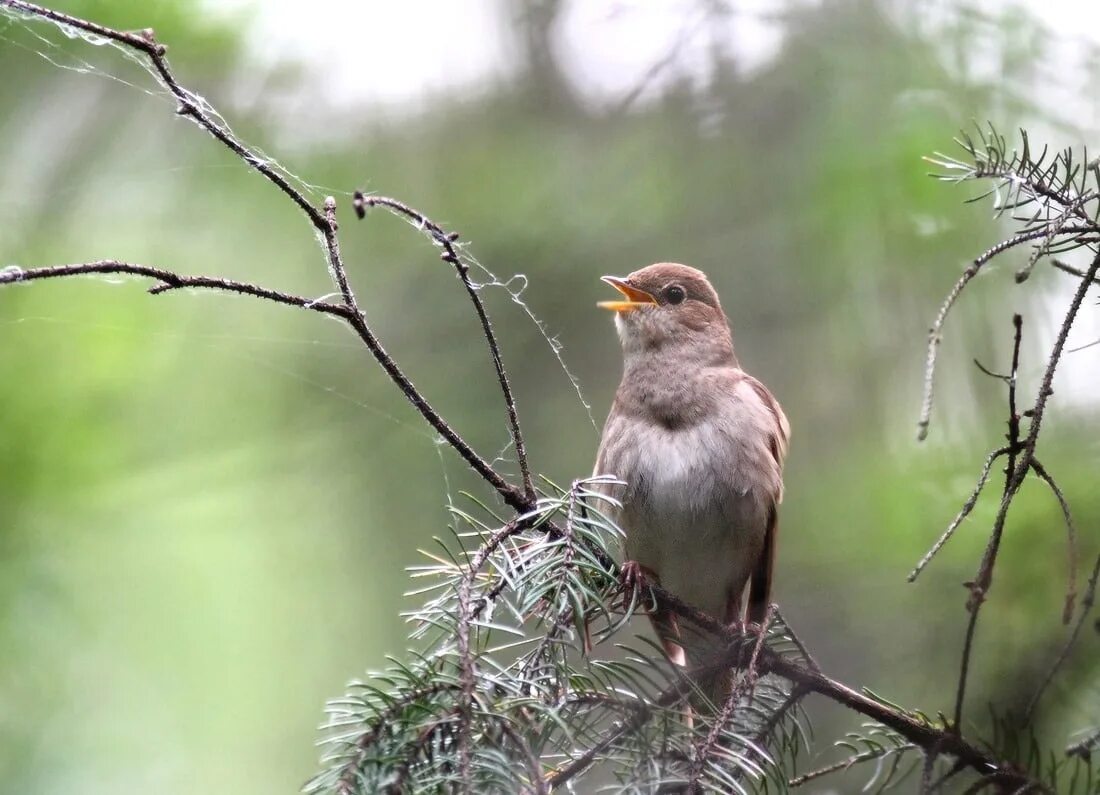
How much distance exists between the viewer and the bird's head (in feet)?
8.75

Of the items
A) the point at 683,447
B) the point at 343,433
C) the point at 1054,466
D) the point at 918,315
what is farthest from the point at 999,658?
the point at 343,433

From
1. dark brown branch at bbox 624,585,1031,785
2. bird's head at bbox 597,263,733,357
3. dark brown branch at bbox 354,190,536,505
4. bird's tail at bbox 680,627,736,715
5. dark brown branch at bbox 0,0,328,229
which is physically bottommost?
dark brown branch at bbox 624,585,1031,785

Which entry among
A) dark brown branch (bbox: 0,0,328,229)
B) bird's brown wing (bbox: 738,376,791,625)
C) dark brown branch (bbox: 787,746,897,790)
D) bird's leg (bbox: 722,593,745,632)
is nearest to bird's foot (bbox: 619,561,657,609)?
dark brown branch (bbox: 787,746,897,790)

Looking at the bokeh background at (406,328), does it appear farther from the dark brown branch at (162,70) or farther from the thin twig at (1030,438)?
the dark brown branch at (162,70)

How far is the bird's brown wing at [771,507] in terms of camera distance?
2.47 metres

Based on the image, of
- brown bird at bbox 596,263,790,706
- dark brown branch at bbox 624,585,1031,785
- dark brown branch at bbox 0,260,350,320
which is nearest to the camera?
dark brown branch at bbox 0,260,350,320

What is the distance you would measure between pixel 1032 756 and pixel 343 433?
2.31 meters

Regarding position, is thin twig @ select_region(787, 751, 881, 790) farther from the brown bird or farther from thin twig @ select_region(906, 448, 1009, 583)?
the brown bird

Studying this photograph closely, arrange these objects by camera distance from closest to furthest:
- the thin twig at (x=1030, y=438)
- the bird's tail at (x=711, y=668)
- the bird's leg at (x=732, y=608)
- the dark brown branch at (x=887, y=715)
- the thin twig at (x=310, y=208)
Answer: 1. the thin twig at (x=310, y=208)
2. the thin twig at (x=1030, y=438)
3. the dark brown branch at (x=887, y=715)
4. the bird's tail at (x=711, y=668)
5. the bird's leg at (x=732, y=608)

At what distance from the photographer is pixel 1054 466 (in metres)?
2.12

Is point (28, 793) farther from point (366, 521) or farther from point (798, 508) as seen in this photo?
point (798, 508)

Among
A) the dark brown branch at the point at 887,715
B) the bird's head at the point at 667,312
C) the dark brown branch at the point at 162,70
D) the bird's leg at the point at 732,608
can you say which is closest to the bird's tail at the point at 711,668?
the dark brown branch at the point at 887,715

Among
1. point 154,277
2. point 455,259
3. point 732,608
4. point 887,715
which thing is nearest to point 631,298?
point 732,608

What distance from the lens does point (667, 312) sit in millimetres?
2705
